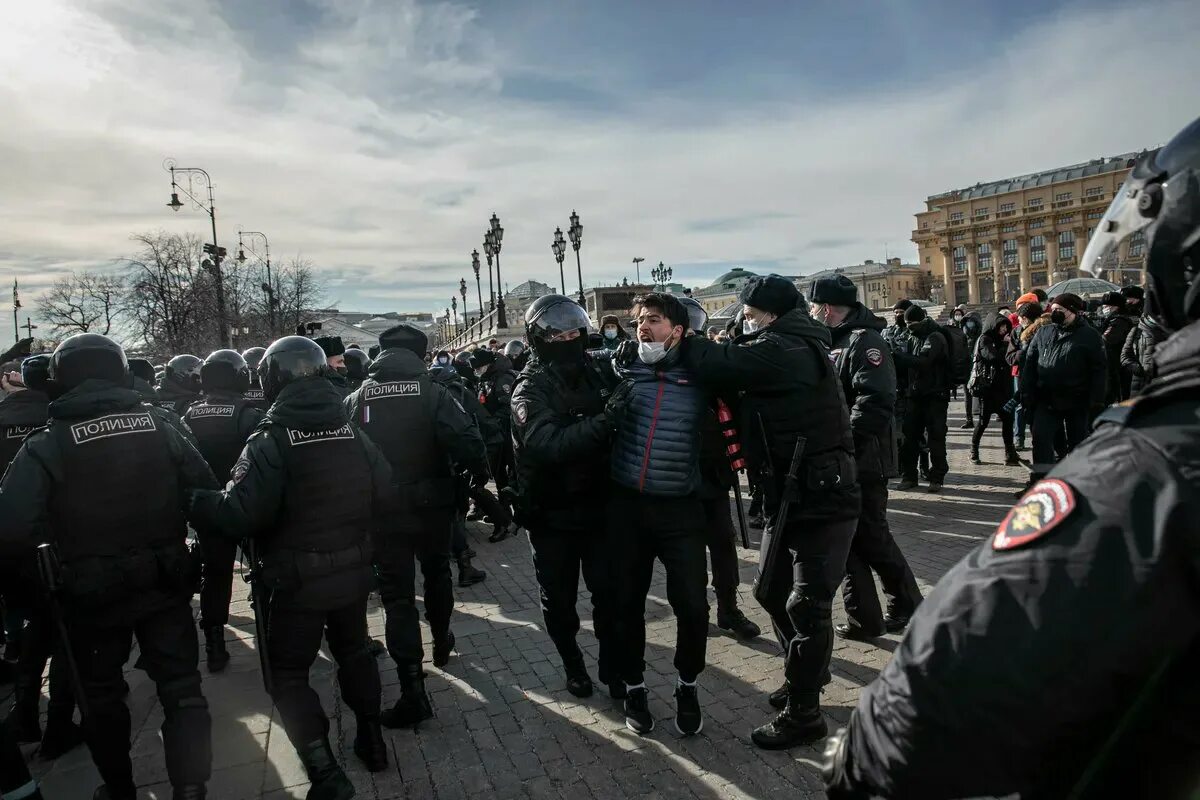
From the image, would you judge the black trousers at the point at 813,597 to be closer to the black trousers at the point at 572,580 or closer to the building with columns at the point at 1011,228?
the black trousers at the point at 572,580

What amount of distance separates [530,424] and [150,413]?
5.84 ft

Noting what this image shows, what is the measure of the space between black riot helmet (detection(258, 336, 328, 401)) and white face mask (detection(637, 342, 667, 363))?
1.60 meters

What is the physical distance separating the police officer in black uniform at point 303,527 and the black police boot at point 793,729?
1970 millimetres

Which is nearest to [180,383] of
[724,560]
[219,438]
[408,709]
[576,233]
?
[219,438]

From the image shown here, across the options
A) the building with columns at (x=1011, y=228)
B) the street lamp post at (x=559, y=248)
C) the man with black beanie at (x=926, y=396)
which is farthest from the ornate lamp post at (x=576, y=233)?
the building with columns at (x=1011, y=228)

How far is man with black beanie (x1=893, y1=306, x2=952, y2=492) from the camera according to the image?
29.1ft

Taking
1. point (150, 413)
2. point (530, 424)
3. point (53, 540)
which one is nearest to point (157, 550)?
point (53, 540)

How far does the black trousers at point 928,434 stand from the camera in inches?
354

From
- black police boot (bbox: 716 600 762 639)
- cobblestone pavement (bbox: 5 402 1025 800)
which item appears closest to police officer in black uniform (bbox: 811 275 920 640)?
cobblestone pavement (bbox: 5 402 1025 800)

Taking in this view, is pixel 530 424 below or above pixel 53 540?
above

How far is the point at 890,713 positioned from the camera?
4.05ft

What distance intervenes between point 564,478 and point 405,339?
5.70 feet

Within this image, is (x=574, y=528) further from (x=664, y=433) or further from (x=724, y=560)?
(x=724, y=560)

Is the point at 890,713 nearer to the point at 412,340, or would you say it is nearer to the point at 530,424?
the point at 530,424
